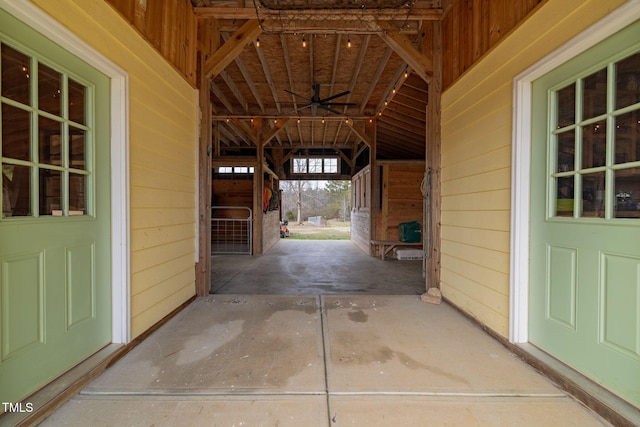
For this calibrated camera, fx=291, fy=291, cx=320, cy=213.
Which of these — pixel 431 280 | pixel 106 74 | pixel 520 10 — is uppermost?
pixel 520 10

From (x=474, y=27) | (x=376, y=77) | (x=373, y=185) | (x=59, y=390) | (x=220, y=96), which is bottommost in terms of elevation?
(x=59, y=390)

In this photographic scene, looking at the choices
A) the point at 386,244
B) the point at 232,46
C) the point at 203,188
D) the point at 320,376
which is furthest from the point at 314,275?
the point at 232,46

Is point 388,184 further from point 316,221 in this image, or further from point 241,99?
point 316,221

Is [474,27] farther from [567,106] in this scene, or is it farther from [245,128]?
[245,128]

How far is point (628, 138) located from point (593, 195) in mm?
332

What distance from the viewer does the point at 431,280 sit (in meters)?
3.36

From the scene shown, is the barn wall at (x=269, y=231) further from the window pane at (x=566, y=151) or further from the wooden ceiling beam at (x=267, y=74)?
the window pane at (x=566, y=151)

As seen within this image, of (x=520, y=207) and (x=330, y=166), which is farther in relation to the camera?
(x=330, y=166)

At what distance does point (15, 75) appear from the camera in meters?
1.42

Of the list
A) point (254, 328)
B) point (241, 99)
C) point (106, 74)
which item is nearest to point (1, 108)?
point (106, 74)

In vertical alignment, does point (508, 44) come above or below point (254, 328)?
above

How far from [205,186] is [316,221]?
1741 cm

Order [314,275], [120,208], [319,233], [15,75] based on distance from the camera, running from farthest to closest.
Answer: [319,233] < [314,275] < [120,208] < [15,75]

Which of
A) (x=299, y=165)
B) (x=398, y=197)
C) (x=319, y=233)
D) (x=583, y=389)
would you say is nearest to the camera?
(x=583, y=389)
